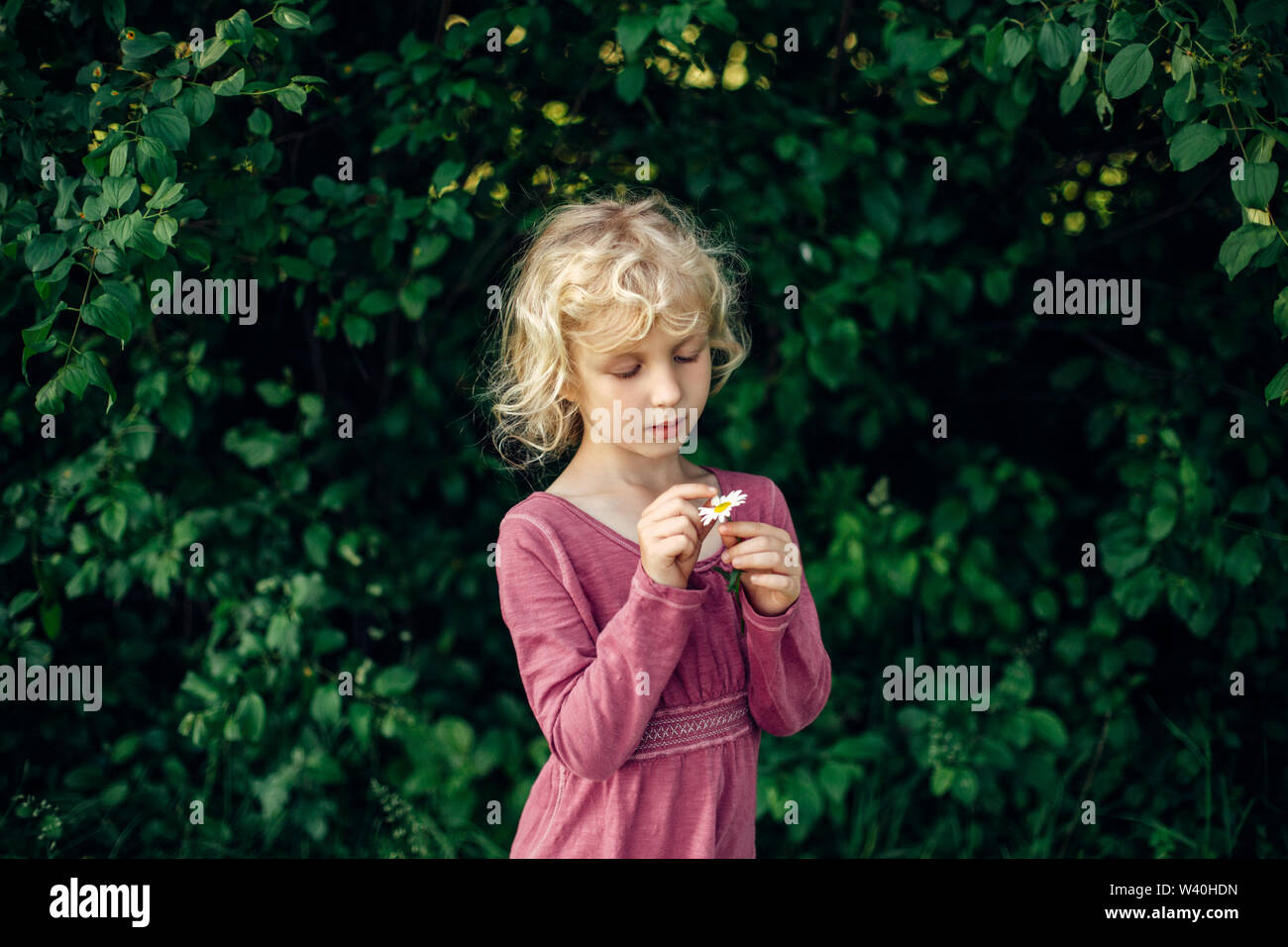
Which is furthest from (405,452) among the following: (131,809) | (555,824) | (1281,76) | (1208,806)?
(1208,806)

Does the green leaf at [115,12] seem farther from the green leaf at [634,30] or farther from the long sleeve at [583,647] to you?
the long sleeve at [583,647]

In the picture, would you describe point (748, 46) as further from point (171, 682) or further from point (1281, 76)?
point (171, 682)

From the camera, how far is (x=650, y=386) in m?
1.43

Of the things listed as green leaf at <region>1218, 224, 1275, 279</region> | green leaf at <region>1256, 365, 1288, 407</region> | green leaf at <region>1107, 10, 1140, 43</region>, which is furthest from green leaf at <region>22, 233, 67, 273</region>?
green leaf at <region>1218, 224, 1275, 279</region>

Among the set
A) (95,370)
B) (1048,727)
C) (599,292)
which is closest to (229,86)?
(95,370)

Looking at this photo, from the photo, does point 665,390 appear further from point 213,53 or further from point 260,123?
point 260,123

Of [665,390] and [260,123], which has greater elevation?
[260,123]

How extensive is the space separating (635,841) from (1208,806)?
204 cm

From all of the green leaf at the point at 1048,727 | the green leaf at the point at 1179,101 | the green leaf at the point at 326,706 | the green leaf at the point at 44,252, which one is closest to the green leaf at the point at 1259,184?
the green leaf at the point at 1179,101

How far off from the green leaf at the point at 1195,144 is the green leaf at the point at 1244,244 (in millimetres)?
134

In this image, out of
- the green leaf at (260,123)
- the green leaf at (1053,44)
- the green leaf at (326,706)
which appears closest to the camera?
the green leaf at (1053,44)

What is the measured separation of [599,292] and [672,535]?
1.22ft

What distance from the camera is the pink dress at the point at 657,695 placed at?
4.64 feet

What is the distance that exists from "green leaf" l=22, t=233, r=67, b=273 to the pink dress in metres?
0.88
